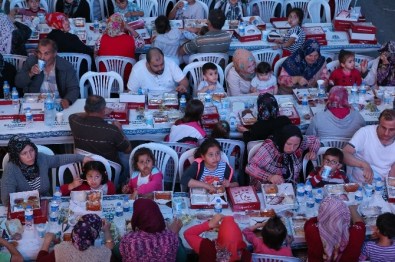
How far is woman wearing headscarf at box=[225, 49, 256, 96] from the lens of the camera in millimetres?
7613

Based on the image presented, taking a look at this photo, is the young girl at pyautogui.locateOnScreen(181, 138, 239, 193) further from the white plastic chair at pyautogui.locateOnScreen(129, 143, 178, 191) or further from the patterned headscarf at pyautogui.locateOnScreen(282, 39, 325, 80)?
the patterned headscarf at pyautogui.locateOnScreen(282, 39, 325, 80)

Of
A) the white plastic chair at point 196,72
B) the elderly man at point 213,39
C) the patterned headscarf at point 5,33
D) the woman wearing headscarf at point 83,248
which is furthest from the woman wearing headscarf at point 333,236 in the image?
the patterned headscarf at point 5,33

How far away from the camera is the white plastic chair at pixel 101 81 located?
7.60 meters

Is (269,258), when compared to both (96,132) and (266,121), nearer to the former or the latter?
(266,121)

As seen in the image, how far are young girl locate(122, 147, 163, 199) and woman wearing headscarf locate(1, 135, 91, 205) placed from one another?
44 cm

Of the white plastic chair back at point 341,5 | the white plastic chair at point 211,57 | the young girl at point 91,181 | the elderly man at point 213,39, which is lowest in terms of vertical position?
the young girl at point 91,181

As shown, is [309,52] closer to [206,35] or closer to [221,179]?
[206,35]

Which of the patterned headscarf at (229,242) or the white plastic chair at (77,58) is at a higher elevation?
the white plastic chair at (77,58)

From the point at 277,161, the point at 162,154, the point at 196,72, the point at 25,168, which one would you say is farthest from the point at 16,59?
the point at 277,161

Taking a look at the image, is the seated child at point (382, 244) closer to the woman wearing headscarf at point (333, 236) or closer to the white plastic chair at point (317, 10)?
the woman wearing headscarf at point (333, 236)

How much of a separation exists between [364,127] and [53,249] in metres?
3.20

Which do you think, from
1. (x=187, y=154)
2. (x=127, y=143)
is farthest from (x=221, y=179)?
(x=127, y=143)

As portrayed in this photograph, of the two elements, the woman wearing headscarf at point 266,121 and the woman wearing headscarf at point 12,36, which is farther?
the woman wearing headscarf at point 12,36

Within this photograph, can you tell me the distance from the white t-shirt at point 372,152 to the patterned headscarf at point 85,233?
9.05 feet
